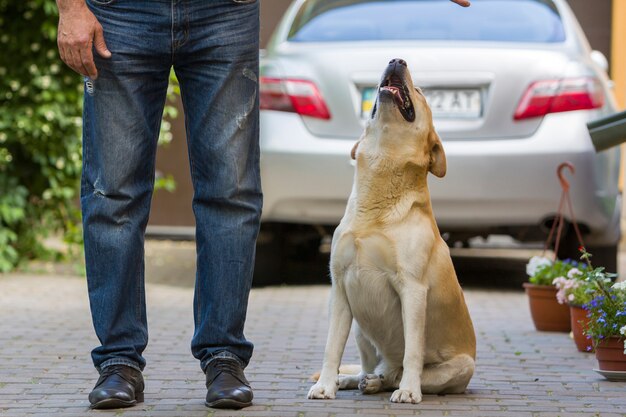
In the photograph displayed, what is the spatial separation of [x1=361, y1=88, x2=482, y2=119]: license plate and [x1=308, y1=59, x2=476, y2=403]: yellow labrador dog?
8.92 ft

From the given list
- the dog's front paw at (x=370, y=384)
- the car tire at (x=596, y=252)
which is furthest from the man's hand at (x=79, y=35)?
the car tire at (x=596, y=252)

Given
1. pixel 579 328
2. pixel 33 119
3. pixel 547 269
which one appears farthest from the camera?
pixel 33 119

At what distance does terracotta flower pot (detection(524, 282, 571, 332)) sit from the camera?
610 centimetres

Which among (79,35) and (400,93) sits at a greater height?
(79,35)

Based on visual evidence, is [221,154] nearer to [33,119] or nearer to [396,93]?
[396,93]

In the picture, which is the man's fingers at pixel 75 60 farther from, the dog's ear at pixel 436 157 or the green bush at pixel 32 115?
the green bush at pixel 32 115

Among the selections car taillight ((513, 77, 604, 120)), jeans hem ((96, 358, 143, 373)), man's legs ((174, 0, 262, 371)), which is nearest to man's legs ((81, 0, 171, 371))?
jeans hem ((96, 358, 143, 373))

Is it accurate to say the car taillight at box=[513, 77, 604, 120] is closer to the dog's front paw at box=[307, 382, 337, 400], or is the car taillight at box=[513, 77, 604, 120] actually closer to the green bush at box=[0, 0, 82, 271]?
the dog's front paw at box=[307, 382, 337, 400]

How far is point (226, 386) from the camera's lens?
3.89m

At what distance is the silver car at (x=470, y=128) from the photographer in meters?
7.00

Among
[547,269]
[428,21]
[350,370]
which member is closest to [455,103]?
[428,21]

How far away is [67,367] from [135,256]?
102cm

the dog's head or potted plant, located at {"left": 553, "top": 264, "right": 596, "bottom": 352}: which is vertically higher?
the dog's head

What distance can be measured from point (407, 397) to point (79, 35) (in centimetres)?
160
